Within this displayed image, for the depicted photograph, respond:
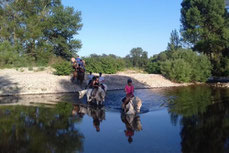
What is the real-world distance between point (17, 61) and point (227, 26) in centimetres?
3095

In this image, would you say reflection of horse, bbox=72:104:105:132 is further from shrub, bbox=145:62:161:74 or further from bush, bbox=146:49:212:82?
shrub, bbox=145:62:161:74

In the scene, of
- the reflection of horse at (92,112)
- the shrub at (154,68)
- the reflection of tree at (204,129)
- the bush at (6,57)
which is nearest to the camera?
the reflection of tree at (204,129)

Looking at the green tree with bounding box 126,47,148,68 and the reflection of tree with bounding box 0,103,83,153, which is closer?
the reflection of tree with bounding box 0,103,83,153

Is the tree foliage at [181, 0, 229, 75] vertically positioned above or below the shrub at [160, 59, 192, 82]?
above

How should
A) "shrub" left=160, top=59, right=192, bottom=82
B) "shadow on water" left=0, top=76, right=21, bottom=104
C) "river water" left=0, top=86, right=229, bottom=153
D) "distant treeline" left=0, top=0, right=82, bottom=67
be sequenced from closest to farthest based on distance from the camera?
1. "river water" left=0, top=86, right=229, bottom=153
2. "shadow on water" left=0, top=76, right=21, bottom=104
3. "shrub" left=160, top=59, right=192, bottom=82
4. "distant treeline" left=0, top=0, right=82, bottom=67

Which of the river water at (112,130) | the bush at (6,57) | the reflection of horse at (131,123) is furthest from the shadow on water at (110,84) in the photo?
the bush at (6,57)

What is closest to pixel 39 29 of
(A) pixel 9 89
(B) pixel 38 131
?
(A) pixel 9 89

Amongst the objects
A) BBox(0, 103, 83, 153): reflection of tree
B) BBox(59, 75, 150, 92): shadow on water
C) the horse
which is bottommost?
BBox(0, 103, 83, 153): reflection of tree

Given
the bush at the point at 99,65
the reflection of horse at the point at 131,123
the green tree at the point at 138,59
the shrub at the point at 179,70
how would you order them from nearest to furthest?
the reflection of horse at the point at 131,123
the shrub at the point at 179,70
the bush at the point at 99,65
the green tree at the point at 138,59

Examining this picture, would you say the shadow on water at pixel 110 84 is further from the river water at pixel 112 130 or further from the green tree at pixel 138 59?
the green tree at pixel 138 59

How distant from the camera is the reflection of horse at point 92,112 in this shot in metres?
8.49

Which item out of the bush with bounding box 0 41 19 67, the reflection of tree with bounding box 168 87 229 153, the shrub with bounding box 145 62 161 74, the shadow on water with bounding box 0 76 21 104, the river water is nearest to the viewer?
the reflection of tree with bounding box 168 87 229 153

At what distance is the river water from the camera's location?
5668 millimetres

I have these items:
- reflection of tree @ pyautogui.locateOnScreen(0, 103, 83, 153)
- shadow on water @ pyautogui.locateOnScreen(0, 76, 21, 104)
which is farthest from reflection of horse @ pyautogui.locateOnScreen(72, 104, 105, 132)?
shadow on water @ pyautogui.locateOnScreen(0, 76, 21, 104)
